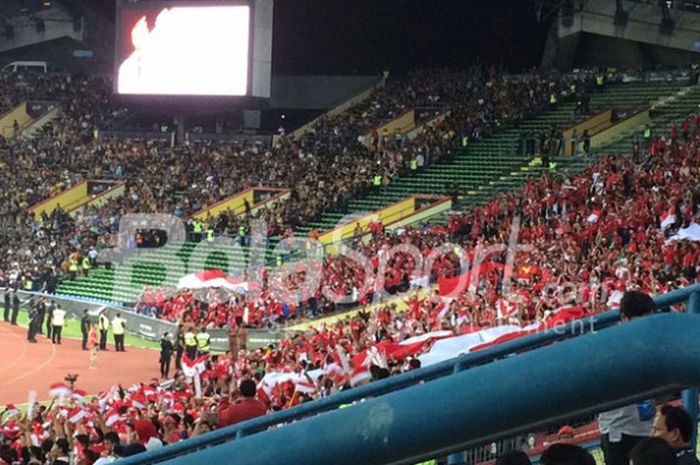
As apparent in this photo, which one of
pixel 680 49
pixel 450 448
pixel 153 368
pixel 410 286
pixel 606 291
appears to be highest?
pixel 680 49

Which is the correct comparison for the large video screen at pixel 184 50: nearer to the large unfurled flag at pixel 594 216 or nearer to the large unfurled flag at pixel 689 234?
the large unfurled flag at pixel 594 216

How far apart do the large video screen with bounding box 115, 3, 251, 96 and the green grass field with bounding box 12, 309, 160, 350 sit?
13.5 m

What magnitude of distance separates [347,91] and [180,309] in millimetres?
22972

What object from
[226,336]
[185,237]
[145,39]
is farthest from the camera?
[145,39]

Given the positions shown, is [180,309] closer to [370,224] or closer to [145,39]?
[370,224]

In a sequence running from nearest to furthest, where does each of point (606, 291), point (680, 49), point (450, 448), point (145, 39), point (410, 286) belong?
point (450, 448)
point (606, 291)
point (410, 286)
point (680, 49)
point (145, 39)

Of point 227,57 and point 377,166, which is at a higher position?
point 227,57

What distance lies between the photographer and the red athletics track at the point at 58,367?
89.3 ft

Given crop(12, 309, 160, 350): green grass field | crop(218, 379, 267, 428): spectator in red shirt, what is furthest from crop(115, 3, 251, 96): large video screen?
crop(218, 379, 267, 428): spectator in red shirt

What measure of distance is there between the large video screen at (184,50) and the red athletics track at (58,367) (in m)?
16.7

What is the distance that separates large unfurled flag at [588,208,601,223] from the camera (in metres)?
27.1

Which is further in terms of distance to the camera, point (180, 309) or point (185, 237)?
point (185, 237)

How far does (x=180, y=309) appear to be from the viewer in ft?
110

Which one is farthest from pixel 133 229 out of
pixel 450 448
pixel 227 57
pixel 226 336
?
pixel 450 448
